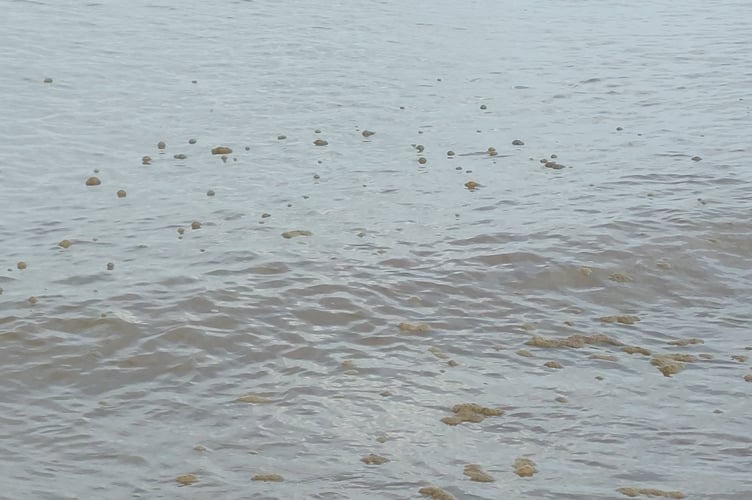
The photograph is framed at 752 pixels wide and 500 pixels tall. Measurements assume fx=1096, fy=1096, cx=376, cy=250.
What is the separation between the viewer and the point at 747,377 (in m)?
8.52

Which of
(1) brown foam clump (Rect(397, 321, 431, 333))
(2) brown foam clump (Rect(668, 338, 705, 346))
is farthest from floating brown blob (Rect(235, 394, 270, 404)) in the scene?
(2) brown foam clump (Rect(668, 338, 705, 346))

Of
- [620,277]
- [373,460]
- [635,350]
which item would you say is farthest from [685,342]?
[373,460]

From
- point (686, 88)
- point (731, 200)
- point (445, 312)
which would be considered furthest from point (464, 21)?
point (445, 312)

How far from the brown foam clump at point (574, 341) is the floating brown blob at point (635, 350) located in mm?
94

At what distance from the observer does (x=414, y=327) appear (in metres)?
9.32

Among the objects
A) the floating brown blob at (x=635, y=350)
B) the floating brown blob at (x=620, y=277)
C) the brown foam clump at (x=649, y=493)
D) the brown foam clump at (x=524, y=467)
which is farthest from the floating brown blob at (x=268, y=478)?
the floating brown blob at (x=620, y=277)

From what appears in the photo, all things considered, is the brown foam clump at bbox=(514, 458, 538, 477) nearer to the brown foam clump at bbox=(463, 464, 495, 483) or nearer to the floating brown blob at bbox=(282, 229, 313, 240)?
the brown foam clump at bbox=(463, 464, 495, 483)

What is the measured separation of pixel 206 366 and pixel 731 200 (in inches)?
263

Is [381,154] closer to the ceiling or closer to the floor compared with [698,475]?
closer to the ceiling

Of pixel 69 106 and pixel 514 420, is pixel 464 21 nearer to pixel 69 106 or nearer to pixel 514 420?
pixel 69 106

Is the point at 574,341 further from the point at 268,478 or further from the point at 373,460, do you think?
the point at 268,478

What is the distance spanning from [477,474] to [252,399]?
74.5 inches

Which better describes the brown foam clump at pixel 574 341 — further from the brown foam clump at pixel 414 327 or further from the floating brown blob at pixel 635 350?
the brown foam clump at pixel 414 327

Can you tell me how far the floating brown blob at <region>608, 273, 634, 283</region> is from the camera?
10398 millimetres
